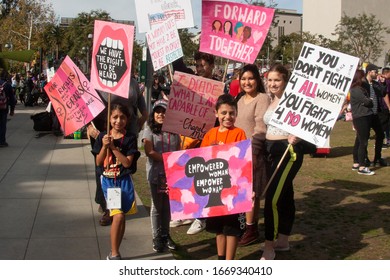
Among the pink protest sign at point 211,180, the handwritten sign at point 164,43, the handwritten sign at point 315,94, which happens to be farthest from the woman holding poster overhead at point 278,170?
the handwritten sign at point 164,43

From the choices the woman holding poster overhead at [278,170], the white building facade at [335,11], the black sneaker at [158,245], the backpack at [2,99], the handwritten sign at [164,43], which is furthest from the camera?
the white building facade at [335,11]

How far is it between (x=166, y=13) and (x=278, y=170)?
2.42m

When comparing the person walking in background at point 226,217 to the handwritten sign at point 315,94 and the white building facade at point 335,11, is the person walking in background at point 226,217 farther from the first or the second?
the white building facade at point 335,11

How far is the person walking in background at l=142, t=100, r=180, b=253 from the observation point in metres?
5.14

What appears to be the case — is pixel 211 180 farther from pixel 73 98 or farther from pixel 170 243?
pixel 73 98

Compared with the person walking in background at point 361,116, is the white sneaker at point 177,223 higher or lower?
lower

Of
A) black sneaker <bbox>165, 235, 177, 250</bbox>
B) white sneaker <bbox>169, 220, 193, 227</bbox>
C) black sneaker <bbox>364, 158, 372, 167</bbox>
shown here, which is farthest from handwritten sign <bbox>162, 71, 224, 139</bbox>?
black sneaker <bbox>364, 158, 372, 167</bbox>

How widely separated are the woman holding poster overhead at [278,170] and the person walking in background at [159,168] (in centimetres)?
95

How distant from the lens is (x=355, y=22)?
60375mm

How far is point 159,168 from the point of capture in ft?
17.1

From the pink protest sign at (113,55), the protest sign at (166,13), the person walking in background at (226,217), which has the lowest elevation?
the person walking in background at (226,217)

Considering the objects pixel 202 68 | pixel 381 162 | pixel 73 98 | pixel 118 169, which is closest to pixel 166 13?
pixel 202 68

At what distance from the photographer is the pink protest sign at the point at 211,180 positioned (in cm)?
421

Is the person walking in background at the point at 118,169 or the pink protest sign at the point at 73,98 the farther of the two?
the pink protest sign at the point at 73,98
